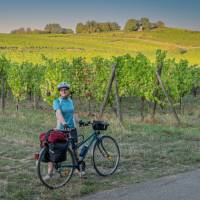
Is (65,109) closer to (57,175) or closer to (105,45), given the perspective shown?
(57,175)

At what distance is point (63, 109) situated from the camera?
30.8 ft

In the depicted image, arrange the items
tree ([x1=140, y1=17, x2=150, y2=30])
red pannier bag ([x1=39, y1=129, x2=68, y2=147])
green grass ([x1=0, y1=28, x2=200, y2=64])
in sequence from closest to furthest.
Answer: red pannier bag ([x1=39, y1=129, x2=68, y2=147]), green grass ([x1=0, y1=28, x2=200, y2=64]), tree ([x1=140, y1=17, x2=150, y2=30])

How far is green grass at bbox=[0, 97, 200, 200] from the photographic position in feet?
28.1

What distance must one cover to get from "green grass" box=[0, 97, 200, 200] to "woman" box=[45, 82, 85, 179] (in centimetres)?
69

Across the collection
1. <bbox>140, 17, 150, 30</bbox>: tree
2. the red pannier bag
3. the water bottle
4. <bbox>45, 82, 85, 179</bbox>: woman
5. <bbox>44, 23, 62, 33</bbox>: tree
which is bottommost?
the water bottle

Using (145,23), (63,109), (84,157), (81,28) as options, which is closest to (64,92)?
(63,109)

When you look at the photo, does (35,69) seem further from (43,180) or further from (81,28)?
(81,28)

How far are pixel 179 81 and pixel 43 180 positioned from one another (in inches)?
881

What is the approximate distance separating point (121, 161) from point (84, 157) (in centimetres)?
191

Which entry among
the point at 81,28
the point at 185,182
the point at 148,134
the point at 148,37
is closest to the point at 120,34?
the point at 148,37

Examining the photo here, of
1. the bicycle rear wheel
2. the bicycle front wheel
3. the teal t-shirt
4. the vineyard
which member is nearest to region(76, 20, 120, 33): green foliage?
the vineyard

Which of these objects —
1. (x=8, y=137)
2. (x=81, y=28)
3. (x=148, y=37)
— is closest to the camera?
(x=8, y=137)

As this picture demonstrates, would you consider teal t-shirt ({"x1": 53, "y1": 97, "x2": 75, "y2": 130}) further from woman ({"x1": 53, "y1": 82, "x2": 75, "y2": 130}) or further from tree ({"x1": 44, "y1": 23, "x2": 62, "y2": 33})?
tree ({"x1": 44, "y1": 23, "x2": 62, "y2": 33})

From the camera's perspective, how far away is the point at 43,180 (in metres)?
8.62
